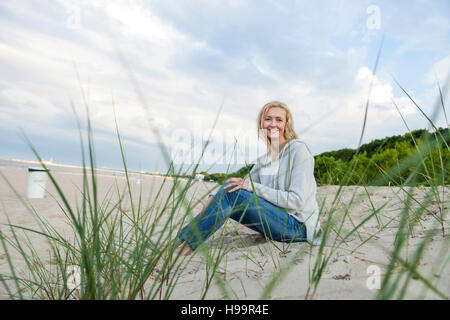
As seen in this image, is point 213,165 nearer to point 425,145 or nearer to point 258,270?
point 258,270

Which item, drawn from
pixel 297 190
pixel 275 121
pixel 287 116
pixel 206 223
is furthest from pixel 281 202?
pixel 287 116

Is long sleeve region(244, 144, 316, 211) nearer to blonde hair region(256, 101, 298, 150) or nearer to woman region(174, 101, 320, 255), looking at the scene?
woman region(174, 101, 320, 255)

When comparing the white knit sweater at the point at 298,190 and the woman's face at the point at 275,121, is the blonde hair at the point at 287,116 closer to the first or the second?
the woman's face at the point at 275,121

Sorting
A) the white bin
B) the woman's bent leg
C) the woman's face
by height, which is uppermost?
the woman's face

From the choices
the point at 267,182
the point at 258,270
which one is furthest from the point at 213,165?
the point at 267,182

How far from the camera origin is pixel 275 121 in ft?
8.86

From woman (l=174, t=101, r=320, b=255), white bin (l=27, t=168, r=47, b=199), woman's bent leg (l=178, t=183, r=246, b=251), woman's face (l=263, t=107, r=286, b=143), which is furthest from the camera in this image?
white bin (l=27, t=168, r=47, b=199)

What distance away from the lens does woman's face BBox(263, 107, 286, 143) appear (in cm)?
269

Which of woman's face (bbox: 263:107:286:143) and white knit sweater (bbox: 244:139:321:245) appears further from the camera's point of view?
woman's face (bbox: 263:107:286:143)

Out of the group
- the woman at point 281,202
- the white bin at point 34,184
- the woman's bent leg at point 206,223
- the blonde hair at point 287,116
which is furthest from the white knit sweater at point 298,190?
the white bin at point 34,184

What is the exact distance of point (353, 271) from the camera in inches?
39.8

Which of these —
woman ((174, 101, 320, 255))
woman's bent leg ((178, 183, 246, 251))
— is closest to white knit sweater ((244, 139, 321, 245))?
woman ((174, 101, 320, 255))
